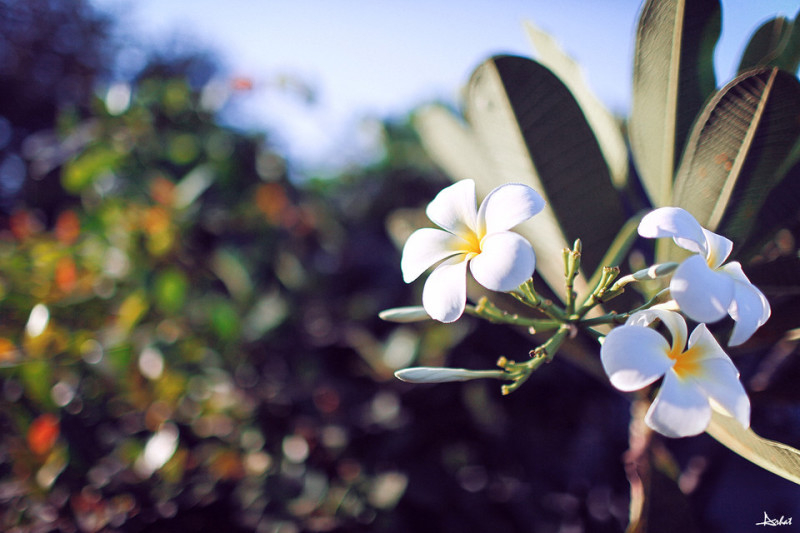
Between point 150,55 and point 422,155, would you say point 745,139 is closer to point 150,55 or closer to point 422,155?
point 422,155

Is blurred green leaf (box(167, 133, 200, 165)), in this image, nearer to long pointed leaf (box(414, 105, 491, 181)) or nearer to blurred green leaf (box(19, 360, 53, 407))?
blurred green leaf (box(19, 360, 53, 407))

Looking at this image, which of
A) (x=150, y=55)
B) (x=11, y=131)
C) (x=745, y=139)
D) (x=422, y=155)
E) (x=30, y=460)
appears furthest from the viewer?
(x=150, y=55)

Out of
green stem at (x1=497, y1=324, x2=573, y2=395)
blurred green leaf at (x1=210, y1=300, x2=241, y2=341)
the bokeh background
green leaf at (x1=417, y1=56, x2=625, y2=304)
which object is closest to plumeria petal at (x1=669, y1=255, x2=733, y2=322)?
green stem at (x1=497, y1=324, x2=573, y2=395)

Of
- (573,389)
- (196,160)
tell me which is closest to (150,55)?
(196,160)

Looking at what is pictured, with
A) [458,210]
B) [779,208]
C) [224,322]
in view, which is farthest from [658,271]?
[224,322]

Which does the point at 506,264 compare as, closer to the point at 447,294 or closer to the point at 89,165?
the point at 447,294
